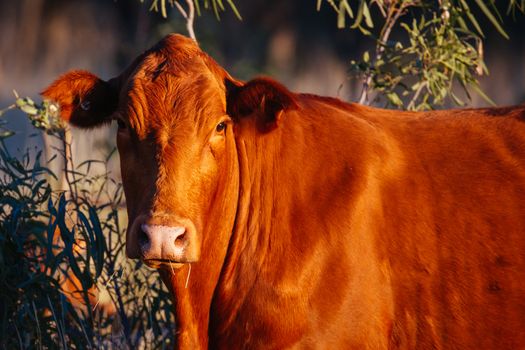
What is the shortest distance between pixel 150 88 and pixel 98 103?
498 mm

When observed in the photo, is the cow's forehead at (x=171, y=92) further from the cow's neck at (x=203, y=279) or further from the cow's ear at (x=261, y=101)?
the cow's neck at (x=203, y=279)

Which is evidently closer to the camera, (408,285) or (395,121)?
(408,285)

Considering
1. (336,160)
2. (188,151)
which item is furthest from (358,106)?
(188,151)

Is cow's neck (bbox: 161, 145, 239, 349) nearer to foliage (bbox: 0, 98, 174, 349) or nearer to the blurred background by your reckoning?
foliage (bbox: 0, 98, 174, 349)

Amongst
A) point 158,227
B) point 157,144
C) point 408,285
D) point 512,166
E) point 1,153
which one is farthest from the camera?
point 1,153

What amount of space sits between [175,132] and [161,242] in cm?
54

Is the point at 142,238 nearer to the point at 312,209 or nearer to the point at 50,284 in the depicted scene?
the point at 312,209

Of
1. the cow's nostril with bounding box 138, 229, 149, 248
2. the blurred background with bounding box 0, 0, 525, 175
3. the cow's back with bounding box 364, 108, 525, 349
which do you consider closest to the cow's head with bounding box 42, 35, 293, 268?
the cow's nostril with bounding box 138, 229, 149, 248

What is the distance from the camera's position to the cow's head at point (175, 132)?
12.4 feet

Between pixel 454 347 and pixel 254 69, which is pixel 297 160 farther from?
pixel 254 69

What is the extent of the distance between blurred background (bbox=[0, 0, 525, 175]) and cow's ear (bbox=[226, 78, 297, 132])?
32.0ft

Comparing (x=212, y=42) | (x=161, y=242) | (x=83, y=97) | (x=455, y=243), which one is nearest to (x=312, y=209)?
(x=455, y=243)

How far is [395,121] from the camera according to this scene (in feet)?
15.4

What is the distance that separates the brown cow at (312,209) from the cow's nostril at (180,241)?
0.30ft
